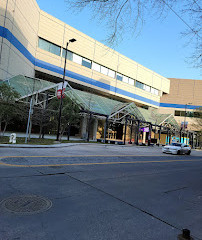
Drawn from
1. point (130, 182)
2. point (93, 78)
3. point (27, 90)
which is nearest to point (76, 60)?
point (93, 78)

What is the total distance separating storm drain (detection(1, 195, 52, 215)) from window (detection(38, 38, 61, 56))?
109ft

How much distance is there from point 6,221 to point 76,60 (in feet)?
122

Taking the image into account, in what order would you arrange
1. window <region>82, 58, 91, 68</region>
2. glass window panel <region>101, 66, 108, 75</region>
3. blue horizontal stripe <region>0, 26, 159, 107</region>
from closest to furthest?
blue horizontal stripe <region>0, 26, 159, 107</region>, window <region>82, 58, 91, 68</region>, glass window panel <region>101, 66, 108, 75</region>

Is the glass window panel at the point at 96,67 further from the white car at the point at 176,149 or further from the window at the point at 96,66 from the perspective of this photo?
the white car at the point at 176,149

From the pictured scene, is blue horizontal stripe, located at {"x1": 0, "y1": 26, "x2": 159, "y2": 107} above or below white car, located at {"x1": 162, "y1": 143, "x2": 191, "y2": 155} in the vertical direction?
above

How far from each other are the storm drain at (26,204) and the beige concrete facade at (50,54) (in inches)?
588

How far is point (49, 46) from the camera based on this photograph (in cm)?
3412

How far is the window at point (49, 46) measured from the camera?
33.2 meters

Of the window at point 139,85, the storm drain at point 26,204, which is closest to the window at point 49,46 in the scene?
the window at point 139,85

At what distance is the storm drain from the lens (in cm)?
372

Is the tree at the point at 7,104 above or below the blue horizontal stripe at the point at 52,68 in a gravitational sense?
below

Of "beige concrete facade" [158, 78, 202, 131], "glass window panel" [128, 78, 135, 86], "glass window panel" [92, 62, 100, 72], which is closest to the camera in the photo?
"glass window panel" [92, 62, 100, 72]

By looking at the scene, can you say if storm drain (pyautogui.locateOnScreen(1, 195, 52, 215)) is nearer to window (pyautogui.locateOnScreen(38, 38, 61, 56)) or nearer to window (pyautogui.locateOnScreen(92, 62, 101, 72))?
window (pyautogui.locateOnScreen(38, 38, 61, 56))

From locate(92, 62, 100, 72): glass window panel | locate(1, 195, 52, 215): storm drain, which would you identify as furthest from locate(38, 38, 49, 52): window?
locate(1, 195, 52, 215): storm drain
